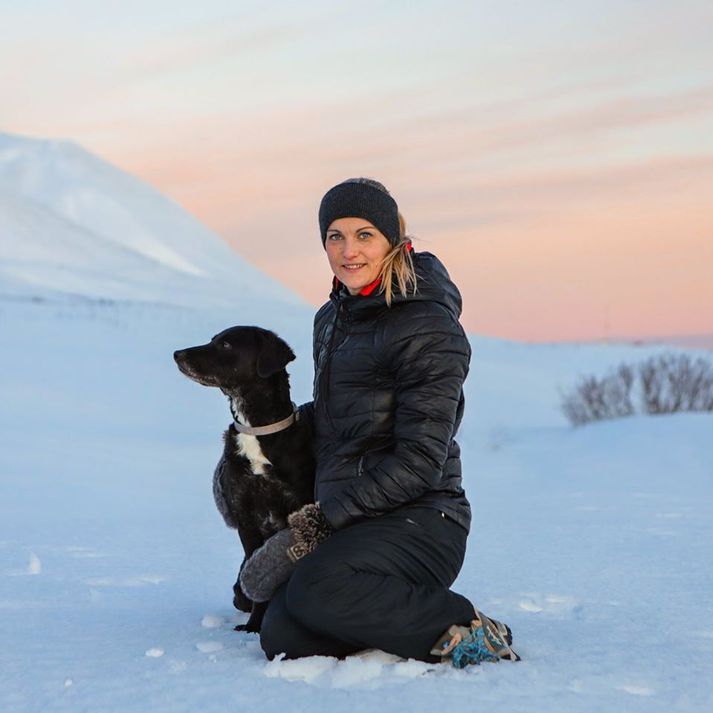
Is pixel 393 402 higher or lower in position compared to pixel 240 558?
higher

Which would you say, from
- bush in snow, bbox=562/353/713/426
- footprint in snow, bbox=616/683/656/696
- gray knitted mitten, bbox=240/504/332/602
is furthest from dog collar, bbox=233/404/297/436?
bush in snow, bbox=562/353/713/426

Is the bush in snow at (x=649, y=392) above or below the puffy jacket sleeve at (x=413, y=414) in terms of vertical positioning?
below

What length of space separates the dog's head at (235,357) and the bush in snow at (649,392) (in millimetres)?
10983

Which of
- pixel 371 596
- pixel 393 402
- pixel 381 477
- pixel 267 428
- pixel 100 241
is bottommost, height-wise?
pixel 371 596

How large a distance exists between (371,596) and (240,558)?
269cm

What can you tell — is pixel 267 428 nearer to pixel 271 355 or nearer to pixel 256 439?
pixel 256 439

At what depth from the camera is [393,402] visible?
3166 millimetres

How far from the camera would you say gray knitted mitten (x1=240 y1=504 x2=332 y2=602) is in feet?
10.5

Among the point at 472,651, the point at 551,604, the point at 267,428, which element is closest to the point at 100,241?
the point at 551,604

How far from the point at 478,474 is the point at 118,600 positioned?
23.3ft

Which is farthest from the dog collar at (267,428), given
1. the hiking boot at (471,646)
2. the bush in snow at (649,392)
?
the bush in snow at (649,392)

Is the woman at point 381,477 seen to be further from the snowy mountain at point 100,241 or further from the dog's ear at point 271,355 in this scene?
the snowy mountain at point 100,241

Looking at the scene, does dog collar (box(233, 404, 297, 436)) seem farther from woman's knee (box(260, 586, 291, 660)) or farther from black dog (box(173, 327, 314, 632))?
woman's knee (box(260, 586, 291, 660))

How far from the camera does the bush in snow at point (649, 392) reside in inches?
560
